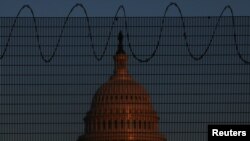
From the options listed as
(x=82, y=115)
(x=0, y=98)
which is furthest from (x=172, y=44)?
(x=0, y=98)

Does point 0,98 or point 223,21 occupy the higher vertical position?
point 223,21

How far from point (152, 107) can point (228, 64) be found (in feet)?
9.52

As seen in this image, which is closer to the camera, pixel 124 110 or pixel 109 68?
pixel 109 68

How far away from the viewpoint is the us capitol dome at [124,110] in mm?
36312

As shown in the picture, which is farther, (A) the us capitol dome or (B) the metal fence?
(A) the us capitol dome

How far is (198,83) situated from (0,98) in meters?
6.60

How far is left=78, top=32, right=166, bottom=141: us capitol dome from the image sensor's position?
119 ft

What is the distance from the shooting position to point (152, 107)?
117ft

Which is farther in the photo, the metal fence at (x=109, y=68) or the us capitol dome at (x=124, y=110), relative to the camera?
the us capitol dome at (x=124, y=110)

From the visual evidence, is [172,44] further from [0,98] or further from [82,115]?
[0,98]

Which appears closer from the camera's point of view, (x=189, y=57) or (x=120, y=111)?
(x=189, y=57)

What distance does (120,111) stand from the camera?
40.3 m

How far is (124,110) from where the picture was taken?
1623 inches

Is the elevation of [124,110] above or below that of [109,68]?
below
